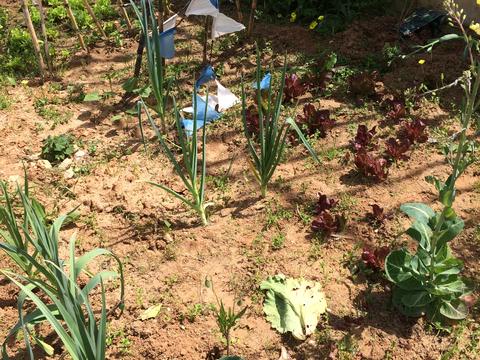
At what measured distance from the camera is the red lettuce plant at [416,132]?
3493mm

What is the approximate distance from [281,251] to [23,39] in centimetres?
301

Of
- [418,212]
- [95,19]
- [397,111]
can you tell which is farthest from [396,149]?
[95,19]

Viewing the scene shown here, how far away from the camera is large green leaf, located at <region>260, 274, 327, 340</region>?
2.60 meters

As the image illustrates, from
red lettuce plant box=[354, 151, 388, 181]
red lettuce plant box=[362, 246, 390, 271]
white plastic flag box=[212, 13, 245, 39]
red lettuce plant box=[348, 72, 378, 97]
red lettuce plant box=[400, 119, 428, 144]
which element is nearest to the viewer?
red lettuce plant box=[362, 246, 390, 271]

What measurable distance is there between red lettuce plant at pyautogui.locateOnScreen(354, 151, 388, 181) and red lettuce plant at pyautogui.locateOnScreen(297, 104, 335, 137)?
1.32 ft

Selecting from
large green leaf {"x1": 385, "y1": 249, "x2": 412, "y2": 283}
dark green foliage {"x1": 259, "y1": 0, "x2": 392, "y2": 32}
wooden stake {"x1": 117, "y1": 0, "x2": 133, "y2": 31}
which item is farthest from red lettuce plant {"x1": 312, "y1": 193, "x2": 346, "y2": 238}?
wooden stake {"x1": 117, "y1": 0, "x2": 133, "y2": 31}

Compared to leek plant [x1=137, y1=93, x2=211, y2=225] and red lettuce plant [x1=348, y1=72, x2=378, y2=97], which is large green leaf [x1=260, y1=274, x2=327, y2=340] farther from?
red lettuce plant [x1=348, y1=72, x2=378, y2=97]

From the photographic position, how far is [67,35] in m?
4.71

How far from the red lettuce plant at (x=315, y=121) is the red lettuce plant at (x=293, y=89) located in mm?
243

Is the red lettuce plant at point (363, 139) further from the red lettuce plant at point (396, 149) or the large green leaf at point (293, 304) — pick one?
the large green leaf at point (293, 304)

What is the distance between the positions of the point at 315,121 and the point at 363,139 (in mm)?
382

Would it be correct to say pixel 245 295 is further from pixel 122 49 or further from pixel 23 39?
pixel 23 39

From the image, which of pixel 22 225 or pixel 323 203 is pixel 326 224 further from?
pixel 22 225

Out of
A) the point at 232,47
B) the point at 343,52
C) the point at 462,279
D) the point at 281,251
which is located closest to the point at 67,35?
the point at 232,47
